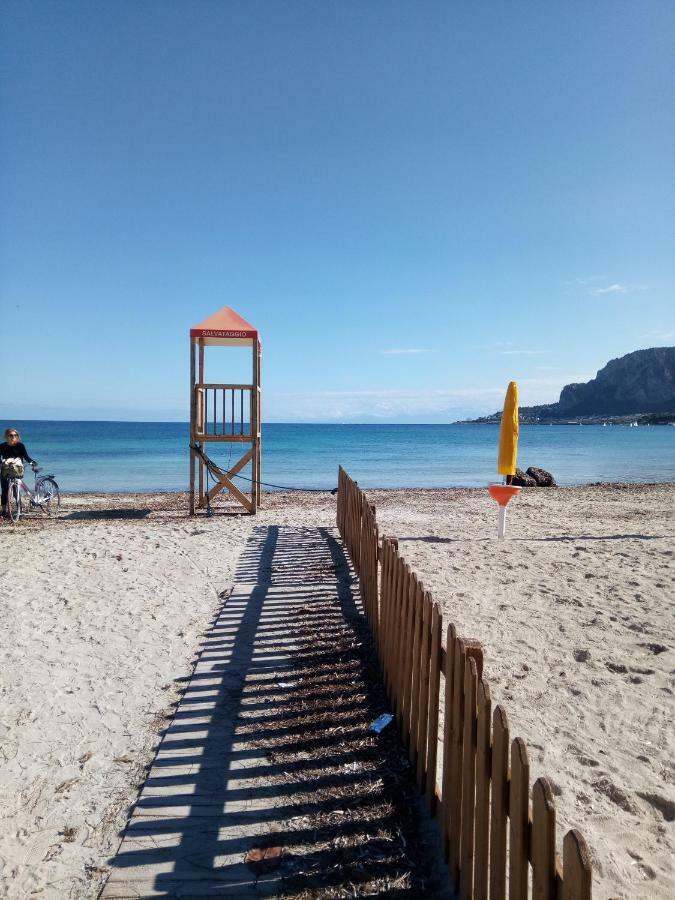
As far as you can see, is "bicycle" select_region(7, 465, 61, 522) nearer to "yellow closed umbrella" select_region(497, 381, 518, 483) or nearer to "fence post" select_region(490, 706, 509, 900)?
"yellow closed umbrella" select_region(497, 381, 518, 483)

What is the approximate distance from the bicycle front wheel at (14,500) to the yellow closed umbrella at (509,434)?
975 centimetres

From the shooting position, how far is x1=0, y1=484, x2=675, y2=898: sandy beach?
2758 mm

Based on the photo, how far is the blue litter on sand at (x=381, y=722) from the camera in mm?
3599

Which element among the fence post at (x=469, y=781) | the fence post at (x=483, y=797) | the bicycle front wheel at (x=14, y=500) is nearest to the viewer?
the fence post at (x=483, y=797)

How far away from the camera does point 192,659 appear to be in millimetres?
4828

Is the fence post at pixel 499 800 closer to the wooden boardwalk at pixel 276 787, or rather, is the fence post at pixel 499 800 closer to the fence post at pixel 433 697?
the wooden boardwalk at pixel 276 787

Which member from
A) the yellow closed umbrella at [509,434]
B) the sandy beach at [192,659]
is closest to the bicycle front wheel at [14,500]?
the sandy beach at [192,659]

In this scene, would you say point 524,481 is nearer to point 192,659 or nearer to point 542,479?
point 542,479

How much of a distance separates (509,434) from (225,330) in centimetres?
654

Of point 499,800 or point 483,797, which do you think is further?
point 483,797

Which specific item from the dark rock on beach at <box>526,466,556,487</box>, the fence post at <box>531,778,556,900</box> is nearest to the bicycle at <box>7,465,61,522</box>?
the fence post at <box>531,778,556,900</box>

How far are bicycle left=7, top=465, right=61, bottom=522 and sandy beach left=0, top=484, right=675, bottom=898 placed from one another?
63.9 inches

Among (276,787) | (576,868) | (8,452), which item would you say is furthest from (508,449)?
(8,452)

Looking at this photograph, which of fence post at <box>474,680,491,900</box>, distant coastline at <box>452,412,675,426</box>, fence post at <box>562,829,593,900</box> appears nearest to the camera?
fence post at <box>562,829,593,900</box>
